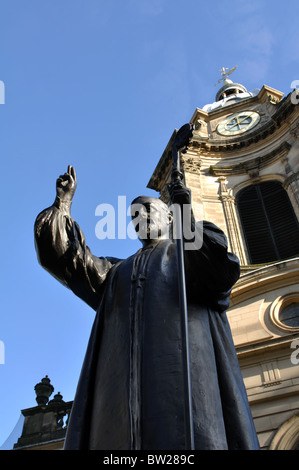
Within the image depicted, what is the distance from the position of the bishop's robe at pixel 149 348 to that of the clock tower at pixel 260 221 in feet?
27.6

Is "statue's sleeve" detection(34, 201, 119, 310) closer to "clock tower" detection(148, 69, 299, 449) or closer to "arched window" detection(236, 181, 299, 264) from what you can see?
"clock tower" detection(148, 69, 299, 449)

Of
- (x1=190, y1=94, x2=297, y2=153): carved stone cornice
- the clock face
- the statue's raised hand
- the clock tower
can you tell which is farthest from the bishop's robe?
the clock face

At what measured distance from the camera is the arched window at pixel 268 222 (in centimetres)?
1811

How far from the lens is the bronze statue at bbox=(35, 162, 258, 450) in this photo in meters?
2.78

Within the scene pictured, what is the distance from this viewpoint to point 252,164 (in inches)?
890

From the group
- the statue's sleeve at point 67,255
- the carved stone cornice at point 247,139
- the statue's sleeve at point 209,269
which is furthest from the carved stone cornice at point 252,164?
the statue's sleeve at point 209,269

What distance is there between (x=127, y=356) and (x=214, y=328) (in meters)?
0.67

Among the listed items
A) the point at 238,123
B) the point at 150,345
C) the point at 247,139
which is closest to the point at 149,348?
the point at 150,345

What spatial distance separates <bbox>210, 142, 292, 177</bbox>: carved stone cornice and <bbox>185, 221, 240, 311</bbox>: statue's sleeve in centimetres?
1942

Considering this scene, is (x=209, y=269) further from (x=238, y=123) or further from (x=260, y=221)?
(x=238, y=123)

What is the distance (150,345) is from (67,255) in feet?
3.50
